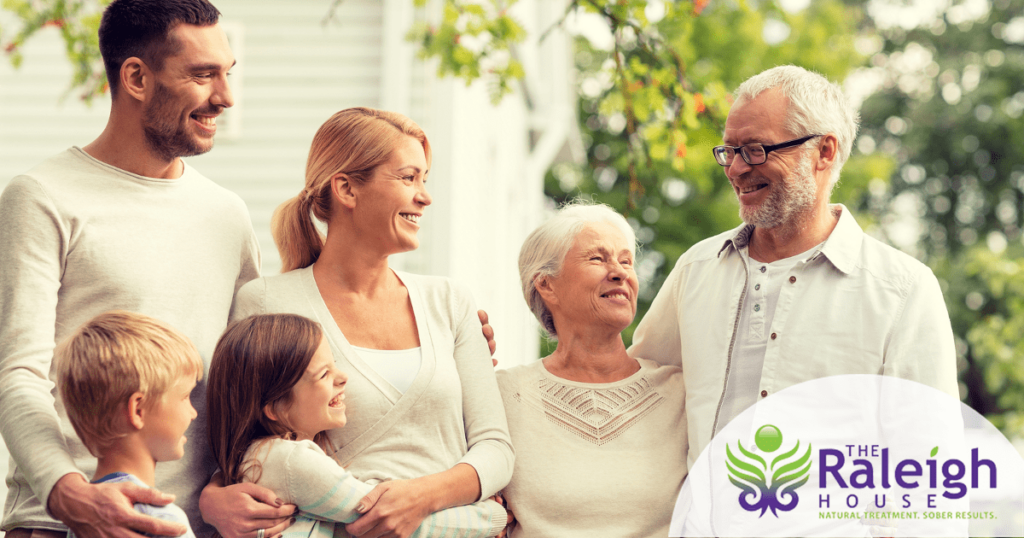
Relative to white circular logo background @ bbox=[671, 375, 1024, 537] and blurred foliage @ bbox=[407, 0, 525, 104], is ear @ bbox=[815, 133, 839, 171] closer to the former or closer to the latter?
white circular logo background @ bbox=[671, 375, 1024, 537]

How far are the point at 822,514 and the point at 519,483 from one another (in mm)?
886

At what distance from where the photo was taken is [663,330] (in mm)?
2980

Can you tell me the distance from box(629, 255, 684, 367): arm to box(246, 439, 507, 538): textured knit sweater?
1092 millimetres

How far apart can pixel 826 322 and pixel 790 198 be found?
378 millimetres

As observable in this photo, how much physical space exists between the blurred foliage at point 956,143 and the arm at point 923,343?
51.8 ft

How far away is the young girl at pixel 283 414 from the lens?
2229 millimetres

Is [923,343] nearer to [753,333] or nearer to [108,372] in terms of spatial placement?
[753,333]

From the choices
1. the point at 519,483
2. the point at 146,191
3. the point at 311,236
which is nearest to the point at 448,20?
the point at 311,236

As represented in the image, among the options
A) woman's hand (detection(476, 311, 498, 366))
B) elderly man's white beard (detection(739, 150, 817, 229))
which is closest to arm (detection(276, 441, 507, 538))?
woman's hand (detection(476, 311, 498, 366))

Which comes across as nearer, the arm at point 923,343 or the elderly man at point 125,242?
the elderly man at point 125,242

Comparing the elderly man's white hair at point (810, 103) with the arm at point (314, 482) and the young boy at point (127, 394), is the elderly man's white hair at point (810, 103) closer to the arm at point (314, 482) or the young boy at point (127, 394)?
the arm at point (314, 482)

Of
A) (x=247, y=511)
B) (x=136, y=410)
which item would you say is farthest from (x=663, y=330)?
(x=136, y=410)

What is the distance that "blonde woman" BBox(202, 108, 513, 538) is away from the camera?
2.41 meters

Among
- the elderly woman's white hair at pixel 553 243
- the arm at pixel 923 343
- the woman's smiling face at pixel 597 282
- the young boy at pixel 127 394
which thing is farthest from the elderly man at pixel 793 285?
the young boy at pixel 127 394
